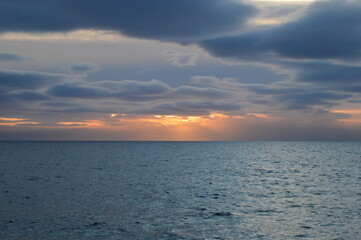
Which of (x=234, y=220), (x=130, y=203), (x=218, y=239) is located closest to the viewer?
(x=218, y=239)

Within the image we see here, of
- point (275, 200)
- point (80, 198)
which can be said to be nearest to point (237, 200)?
point (275, 200)

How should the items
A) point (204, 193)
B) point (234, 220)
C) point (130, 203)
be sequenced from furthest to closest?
point (204, 193) → point (130, 203) → point (234, 220)

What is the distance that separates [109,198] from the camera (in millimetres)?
41000

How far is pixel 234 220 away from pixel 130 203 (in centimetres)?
1303

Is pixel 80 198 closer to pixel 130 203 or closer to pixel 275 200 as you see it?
pixel 130 203

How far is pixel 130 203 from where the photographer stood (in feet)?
125

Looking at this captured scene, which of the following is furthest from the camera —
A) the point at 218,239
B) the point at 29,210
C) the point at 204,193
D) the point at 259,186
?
the point at 259,186

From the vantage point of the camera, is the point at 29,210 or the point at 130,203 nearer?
the point at 29,210

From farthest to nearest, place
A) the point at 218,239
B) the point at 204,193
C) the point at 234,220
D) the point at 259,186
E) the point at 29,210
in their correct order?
the point at 259,186 < the point at 204,193 < the point at 29,210 < the point at 234,220 < the point at 218,239

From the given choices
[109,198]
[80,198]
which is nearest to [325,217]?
[109,198]

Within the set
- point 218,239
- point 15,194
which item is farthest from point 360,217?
point 15,194

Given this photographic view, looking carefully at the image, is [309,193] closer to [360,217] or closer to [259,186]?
[259,186]

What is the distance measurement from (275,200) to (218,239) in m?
18.8

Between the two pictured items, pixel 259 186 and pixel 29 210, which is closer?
pixel 29 210
